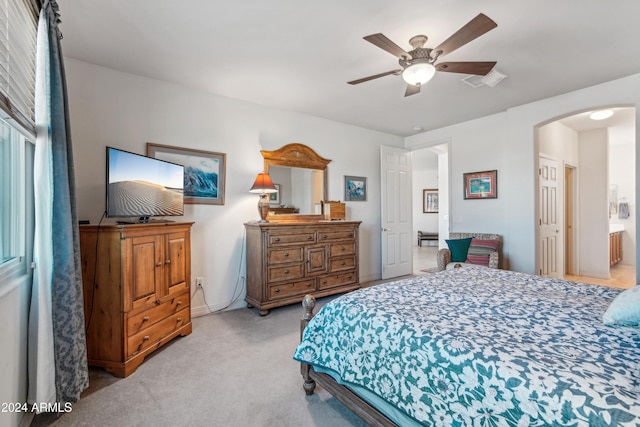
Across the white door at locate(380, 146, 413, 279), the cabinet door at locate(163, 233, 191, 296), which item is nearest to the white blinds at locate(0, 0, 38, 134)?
the cabinet door at locate(163, 233, 191, 296)

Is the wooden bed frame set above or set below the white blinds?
below

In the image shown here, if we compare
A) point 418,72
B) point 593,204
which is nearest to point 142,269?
point 418,72

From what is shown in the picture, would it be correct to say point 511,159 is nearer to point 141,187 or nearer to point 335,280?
point 335,280

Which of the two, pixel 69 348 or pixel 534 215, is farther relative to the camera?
pixel 534 215

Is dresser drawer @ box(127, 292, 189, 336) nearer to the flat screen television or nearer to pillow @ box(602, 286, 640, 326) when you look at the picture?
the flat screen television

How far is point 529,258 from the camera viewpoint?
372 cm

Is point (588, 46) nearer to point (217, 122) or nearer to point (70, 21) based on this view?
point (217, 122)

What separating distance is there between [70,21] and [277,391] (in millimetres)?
3045

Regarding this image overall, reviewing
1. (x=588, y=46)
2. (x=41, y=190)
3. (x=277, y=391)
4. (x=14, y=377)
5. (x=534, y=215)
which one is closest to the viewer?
(x=14, y=377)

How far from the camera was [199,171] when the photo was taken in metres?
3.25

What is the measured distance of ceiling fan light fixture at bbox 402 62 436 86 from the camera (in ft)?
6.84

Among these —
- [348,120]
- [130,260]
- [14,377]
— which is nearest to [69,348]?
[14,377]

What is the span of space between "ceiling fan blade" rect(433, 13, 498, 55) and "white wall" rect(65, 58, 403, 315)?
7.80 feet

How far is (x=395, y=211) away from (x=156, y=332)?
3902 millimetres
